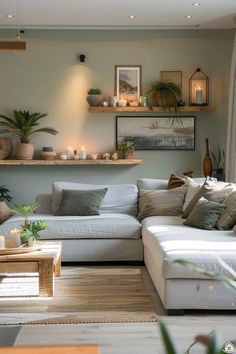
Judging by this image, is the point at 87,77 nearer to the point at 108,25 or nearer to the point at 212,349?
the point at 108,25

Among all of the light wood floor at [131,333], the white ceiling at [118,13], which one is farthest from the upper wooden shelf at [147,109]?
the light wood floor at [131,333]

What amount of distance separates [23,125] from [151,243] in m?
3.37

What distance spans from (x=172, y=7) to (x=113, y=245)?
9.94 ft

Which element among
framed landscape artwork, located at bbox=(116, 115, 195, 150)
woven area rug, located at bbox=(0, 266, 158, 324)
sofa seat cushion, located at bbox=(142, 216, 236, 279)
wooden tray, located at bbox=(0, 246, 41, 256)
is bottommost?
woven area rug, located at bbox=(0, 266, 158, 324)

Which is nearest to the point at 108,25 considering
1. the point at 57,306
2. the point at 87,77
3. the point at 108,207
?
the point at 87,77

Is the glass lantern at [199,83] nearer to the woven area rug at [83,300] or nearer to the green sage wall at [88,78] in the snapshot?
the green sage wall at [88,78]

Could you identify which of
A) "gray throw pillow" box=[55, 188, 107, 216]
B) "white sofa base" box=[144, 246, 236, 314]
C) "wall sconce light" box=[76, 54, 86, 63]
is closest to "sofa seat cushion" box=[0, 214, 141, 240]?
"gray throw pillow" box=[55, 188, 107, 216]

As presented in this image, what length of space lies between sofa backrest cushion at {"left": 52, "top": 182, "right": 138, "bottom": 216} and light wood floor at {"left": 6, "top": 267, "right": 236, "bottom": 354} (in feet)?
8.35

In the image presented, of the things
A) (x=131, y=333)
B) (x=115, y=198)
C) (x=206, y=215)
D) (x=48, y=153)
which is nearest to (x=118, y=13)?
(x=48, y=153)

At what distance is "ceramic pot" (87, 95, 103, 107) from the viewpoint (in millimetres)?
7176

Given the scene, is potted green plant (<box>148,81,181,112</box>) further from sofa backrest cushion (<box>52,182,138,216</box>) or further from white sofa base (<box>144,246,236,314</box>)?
white sofa base (<box>144,246,236,314</box>)

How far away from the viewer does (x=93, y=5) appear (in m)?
6.09

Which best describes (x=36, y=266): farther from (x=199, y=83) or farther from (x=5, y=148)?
(x=199, y=83)

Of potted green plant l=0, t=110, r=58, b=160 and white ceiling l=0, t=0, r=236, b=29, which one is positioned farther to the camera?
potted green plant l=0, t=110, r=58, b=160
